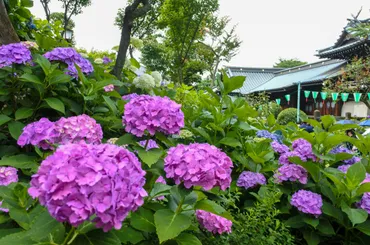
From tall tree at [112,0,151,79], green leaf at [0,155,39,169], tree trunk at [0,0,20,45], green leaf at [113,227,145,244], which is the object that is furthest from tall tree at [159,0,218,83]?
green leaf at [113,227,145,244]

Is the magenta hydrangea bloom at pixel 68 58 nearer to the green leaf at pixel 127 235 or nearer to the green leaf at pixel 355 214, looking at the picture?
the green leaf at pixel 127 235

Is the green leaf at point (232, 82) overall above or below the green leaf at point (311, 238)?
above

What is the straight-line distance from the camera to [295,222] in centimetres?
184

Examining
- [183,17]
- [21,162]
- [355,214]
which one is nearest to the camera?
[21,162]

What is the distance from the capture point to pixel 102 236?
786mm

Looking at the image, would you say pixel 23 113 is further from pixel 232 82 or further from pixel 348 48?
pixel 348 48

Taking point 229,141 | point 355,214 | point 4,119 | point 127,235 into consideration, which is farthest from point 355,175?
point 4,119

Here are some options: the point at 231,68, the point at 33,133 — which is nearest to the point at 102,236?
the point at 33,133

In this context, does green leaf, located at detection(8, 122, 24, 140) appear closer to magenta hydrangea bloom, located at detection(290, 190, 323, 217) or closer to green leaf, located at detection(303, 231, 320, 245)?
magenta hydrangea bloom, located at detection(290, 190, 323, 217)

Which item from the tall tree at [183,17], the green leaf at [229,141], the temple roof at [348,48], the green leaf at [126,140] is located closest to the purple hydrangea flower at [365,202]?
the green leaf at [229,141]

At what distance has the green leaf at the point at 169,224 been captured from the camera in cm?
92

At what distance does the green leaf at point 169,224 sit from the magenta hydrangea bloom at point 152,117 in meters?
0.33

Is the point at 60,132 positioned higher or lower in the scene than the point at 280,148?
higher

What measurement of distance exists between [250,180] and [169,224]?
1.00m
